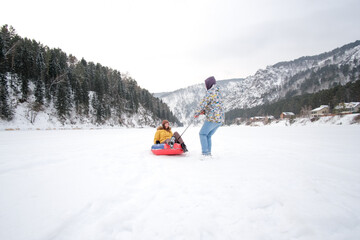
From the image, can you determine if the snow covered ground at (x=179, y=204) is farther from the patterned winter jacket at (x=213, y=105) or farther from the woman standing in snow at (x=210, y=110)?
the patterned winter jacket at (x=213, y=105)

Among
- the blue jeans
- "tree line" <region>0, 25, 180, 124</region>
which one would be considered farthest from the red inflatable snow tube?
"tree line" <region>0, 25, 180, 124</region>

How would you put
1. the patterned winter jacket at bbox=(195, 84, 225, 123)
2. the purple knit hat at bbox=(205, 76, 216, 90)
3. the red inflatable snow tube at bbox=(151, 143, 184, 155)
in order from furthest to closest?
the red inflatable snow tube at bbox=(151, 143, 184, 155)
the purple knit hat at bbox=(205, 76, 216, 90)
the patterned winter jacket at bbox=(195, 84, 225, 123)

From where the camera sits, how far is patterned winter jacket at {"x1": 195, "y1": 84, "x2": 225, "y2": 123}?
14.4 ft

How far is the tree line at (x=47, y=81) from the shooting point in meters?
31.4

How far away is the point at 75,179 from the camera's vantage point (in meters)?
2.66

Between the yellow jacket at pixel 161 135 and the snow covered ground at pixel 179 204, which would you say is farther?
the yellow jacket at pixel 161 135

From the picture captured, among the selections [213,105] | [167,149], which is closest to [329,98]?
[213,105]

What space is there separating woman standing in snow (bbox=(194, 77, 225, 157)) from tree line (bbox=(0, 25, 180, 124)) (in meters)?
37.6

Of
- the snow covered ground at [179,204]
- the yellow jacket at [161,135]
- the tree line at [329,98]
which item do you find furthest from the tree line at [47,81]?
the tree line at [329,98]

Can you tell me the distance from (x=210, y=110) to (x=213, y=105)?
17 cm

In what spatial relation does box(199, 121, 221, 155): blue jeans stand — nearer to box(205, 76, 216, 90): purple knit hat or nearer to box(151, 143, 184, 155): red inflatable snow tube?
box(151, 143, 184, 155): red inflatable snow tube

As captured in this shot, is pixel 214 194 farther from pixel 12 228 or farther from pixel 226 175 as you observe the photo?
pixel 12 228

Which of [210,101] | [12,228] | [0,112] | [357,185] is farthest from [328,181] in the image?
[0,112]

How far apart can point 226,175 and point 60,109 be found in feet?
145
